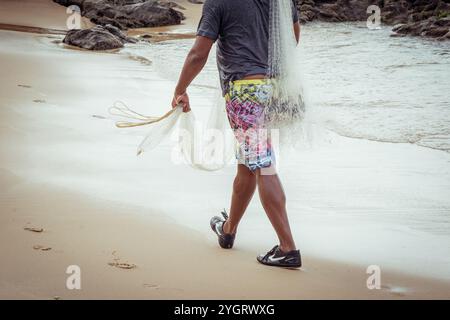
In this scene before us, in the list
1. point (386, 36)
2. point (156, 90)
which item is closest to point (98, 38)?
point (156, 90)

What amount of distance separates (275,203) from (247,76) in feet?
2.24

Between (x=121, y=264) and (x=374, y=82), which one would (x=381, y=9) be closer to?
(x=374, y=82)

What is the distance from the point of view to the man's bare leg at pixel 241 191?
156 inches

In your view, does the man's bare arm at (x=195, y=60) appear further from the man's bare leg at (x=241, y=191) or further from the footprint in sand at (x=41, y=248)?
the footprint in sand at (x=41, y=248)

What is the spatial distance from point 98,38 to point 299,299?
11276 mm

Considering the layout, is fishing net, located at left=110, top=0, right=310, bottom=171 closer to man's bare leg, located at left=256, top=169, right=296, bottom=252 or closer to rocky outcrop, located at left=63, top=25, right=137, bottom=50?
man's bare leg, located at left=256, top=169, right=296, bottom=252

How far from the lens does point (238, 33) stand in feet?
12.3

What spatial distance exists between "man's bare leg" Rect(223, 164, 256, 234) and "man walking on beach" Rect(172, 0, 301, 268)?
10cm

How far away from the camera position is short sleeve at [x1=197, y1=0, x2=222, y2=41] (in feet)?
12.0

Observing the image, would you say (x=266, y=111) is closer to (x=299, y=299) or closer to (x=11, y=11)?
(x=299, y=299)

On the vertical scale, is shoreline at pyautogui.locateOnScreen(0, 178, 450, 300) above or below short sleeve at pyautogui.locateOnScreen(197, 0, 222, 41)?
below

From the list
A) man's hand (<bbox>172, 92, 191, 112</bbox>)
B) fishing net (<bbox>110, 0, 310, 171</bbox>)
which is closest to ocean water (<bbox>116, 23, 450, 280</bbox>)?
fishing net (<bbox>110, 0, 310, 171</bbox>)

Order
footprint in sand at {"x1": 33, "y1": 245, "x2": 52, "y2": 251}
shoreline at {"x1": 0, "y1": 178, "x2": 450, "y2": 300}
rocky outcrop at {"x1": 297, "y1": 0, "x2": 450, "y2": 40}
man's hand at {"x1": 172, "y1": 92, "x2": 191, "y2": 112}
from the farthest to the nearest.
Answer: rocky outcrop at {"x1": 297, "y1": 0, "x2": 450, "y2": 40} < man's hand at {"x1": 172, "y1": 92, "x2": 191, "y2": 112} < footprint in sand at {"x1": 33, "y1": 245, "x2": 52, "y2": 251} < shoreline at {"x1": 0, "y1": 178, "x2": 450, "y2": 300}

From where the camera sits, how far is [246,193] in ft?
13.1
